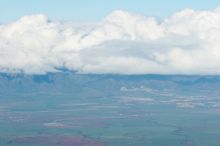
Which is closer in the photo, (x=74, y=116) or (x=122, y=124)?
(x=122, y=124)

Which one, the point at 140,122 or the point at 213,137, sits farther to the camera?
the point at 140,122

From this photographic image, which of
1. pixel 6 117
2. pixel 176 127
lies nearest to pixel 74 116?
pixel 6 117

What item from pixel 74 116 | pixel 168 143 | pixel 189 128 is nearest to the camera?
pixel 168 143

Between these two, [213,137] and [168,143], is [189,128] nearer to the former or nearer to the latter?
[213,137]

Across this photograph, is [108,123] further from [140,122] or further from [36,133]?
[36,133]

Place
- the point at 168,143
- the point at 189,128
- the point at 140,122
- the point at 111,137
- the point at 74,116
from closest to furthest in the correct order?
the point at 168,143
the point at 111,137
the point at 189,128
the point at 140,122
the point at 74,116

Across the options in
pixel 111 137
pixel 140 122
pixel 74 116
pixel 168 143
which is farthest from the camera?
pixel 74 116

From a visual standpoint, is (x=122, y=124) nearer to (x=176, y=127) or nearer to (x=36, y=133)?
(x=176, y=127)

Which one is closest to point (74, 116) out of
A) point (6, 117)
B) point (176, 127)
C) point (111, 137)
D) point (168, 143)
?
point (6, 117)
